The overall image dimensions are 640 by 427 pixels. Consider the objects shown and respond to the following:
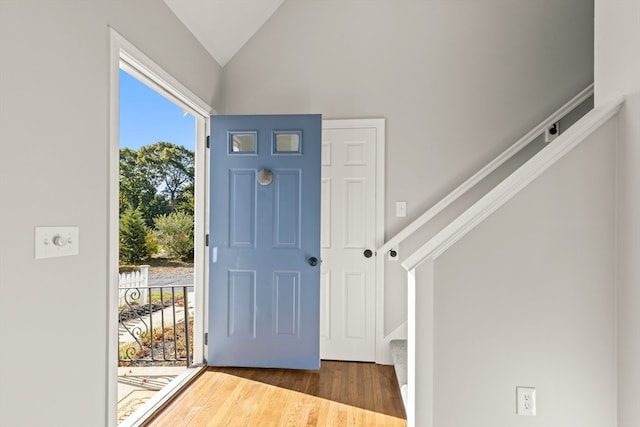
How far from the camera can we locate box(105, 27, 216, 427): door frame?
1.79 metres

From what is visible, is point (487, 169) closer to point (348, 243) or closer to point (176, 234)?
point (348, 243)

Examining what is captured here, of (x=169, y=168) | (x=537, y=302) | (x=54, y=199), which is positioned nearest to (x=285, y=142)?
(x=54, y=199)

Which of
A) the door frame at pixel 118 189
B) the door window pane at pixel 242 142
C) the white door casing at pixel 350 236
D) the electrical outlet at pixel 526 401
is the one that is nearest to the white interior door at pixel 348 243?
the white door casing at pixel 350 236

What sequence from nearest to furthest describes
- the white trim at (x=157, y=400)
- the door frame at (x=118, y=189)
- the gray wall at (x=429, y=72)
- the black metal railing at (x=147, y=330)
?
1. the door frame at (x=118, y=189)
2. the white trim at (x=157, y=400)
3. the gray wall at (x=429, y=72)
4. the black metal railing at (x=147, y=330)

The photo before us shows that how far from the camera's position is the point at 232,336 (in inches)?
114

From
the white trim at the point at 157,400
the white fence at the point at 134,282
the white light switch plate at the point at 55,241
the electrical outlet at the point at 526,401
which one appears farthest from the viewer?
the white fence at the point at 134,282

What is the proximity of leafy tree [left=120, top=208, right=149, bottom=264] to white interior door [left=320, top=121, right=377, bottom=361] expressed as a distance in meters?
2.58

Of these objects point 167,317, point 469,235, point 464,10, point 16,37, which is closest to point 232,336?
point 167,317

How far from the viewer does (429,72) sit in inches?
119

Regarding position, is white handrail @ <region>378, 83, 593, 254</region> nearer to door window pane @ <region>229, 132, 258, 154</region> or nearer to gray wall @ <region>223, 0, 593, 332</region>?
gray wall @ <region>223, 0, 593, 332</region>

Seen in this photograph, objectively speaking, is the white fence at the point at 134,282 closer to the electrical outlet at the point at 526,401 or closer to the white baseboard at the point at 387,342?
the white baseboard at the point at 387,342

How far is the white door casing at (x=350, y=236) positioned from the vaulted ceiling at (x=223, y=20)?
3.20 feet

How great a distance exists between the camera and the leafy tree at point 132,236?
4.43 metres

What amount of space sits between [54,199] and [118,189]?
0.38 m
